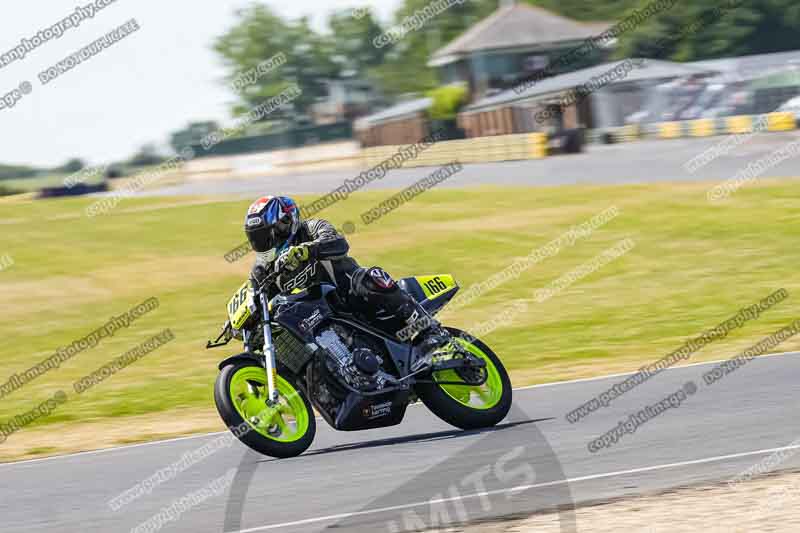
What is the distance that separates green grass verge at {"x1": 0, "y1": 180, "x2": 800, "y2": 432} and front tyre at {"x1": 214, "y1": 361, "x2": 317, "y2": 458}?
4654 mm

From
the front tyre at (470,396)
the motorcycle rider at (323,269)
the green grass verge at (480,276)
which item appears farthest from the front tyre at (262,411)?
the green grass verge at (480,276)

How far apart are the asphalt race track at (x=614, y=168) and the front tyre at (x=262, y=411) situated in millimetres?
24832

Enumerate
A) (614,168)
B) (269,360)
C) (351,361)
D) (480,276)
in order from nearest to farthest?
(269,360) → (351,361) → (480,276) → (614,168)

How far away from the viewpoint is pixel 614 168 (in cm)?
3775

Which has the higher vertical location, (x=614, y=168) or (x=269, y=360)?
(x=269, y=360)

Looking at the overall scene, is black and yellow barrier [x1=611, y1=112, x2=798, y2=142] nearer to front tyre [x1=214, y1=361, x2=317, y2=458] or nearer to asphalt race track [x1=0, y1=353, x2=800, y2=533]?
asphalt race track [x1=0, y1=353, x2=800, y2=533]

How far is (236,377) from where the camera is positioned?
325 inches

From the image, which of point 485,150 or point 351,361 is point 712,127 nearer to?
point 485,150

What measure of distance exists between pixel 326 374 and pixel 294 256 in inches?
35.2

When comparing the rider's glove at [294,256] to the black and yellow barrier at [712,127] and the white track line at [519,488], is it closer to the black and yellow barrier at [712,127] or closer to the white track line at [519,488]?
the white track line at [519,488]

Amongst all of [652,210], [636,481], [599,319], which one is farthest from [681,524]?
[652,210]

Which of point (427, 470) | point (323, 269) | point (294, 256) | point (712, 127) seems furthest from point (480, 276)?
point (712, 127)

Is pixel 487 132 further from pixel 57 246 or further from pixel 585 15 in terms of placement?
pixel 585 15

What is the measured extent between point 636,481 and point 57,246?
99.8 feet
